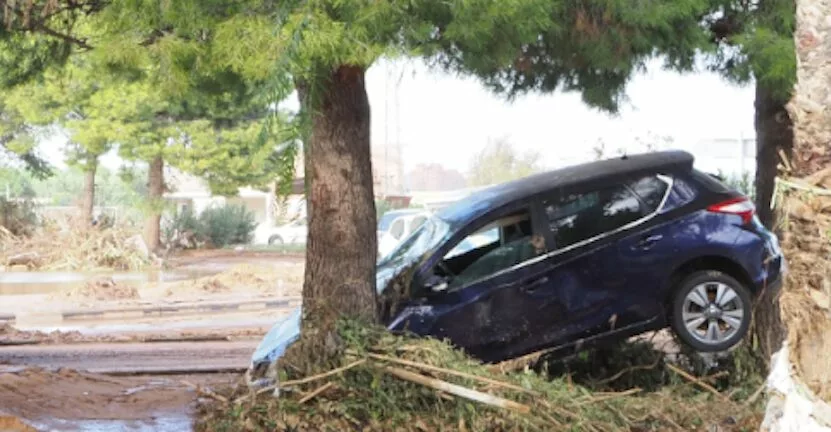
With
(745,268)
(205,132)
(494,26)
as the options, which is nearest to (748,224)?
(745,268)

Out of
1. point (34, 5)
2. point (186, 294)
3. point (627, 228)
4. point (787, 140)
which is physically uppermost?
point (34, 5)

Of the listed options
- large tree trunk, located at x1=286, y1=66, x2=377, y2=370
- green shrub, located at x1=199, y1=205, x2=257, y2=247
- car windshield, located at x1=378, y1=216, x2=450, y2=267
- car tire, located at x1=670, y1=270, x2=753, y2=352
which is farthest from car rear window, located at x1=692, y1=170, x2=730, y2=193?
green shrub, located at x1=199, y1=205, x2=257, y2=247

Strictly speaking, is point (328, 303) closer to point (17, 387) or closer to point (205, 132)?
point (17, 387)

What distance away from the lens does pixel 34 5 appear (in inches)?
429

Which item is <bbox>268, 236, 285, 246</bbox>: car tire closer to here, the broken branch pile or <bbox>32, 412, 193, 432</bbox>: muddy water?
the broken branch pile

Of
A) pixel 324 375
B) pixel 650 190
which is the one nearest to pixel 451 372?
pixel 324 375

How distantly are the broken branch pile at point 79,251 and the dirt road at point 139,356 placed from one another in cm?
2102

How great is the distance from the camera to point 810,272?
16.4 feet

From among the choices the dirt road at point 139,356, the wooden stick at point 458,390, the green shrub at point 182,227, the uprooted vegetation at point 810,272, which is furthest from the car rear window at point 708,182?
the green shrub at point 182,227

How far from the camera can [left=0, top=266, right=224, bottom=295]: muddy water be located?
30.2 meters

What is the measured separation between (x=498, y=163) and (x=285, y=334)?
57658mm

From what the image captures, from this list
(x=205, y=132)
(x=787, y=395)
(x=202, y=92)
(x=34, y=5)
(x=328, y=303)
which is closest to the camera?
(x=787, y=395)

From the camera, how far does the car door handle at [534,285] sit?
9.79m

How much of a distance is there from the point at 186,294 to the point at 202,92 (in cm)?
1626
